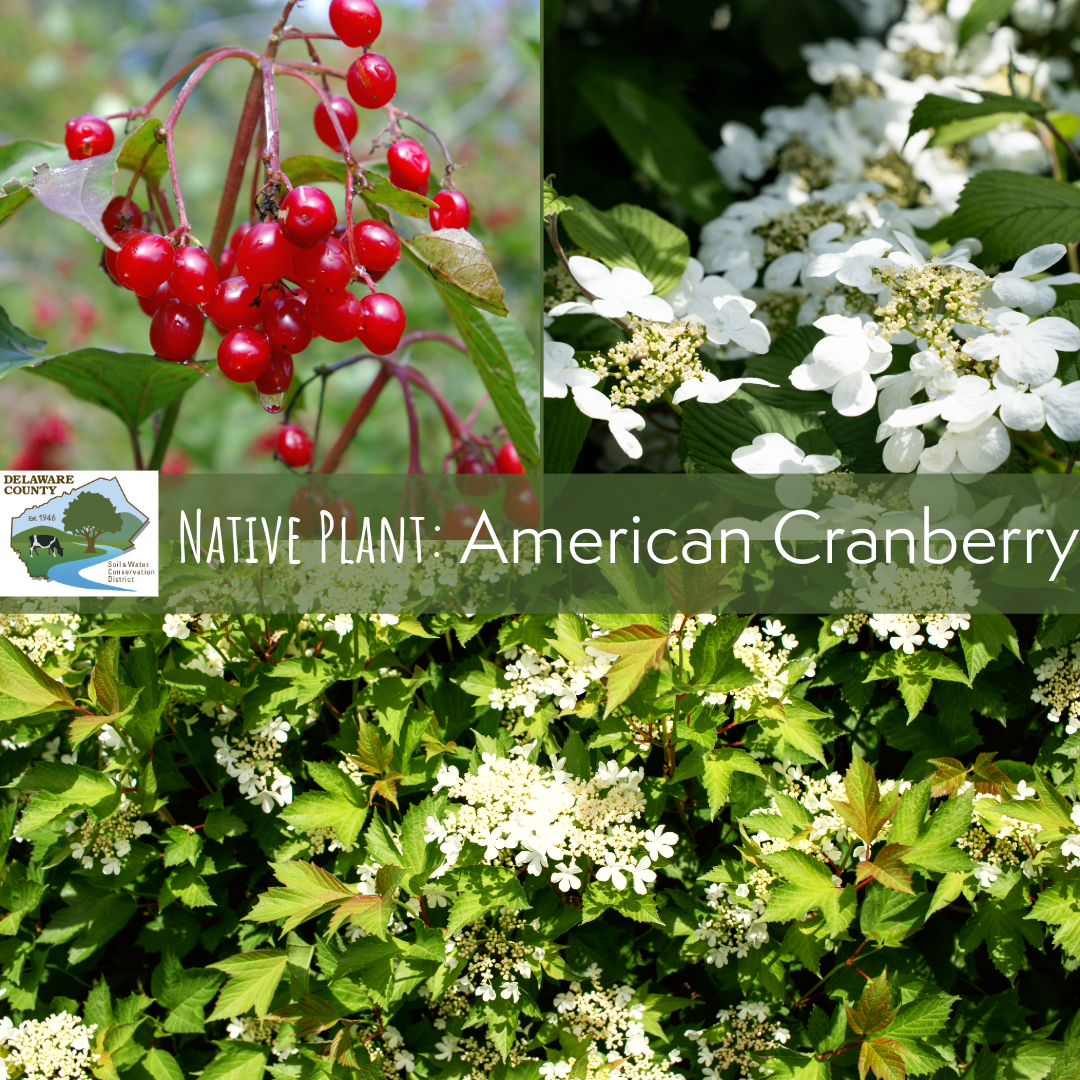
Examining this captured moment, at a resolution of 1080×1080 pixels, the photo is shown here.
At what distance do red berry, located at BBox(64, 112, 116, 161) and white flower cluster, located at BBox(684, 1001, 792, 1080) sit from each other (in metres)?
0.86

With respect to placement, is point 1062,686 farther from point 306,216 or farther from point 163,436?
point 163,436

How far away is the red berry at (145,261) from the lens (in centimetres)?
64

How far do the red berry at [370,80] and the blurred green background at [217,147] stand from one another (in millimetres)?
1474

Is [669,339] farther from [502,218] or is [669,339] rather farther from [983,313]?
[502,218]

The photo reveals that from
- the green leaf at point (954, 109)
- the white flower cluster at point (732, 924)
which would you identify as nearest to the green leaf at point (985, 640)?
the white flower cluster at point (732, 924)

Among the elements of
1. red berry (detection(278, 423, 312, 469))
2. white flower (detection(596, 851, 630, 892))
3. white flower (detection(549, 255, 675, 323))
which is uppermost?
white flower (detection(549, 255, 675, 323))

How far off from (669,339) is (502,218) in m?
2.21

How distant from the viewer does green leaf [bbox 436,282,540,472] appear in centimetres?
75

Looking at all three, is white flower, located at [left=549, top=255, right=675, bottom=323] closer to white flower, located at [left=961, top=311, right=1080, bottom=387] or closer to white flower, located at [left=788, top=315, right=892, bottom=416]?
white flower, located at [left=788, top=315, right=892, bottom=416]

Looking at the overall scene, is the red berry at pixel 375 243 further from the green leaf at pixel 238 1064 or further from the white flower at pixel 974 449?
the green leaf at pixel 238 1064

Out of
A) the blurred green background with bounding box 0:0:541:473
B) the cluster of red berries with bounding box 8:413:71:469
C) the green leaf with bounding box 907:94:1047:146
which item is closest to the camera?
the green leaf with bounding box 907:94:1047:146

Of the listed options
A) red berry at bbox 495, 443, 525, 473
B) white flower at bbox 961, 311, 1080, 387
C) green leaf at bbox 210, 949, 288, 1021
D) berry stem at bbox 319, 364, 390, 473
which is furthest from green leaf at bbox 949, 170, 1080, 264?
green leaf at bbox 210, 949, 288, 1021

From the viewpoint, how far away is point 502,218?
9.31 feet

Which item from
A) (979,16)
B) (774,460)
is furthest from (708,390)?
(979,16)
